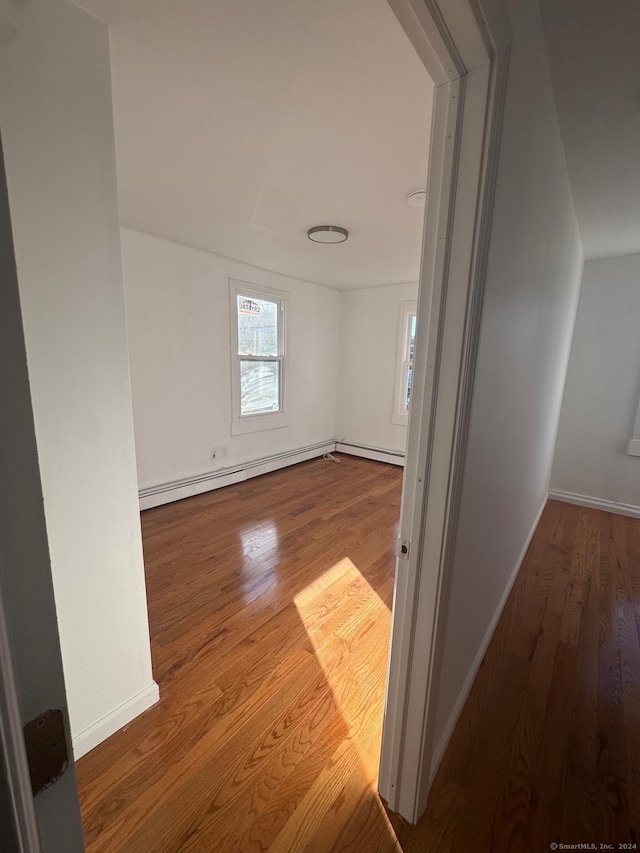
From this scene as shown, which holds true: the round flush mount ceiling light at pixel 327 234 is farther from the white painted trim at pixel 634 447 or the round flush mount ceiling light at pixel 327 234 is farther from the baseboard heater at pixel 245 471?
the white painted trim at pixel 634 447

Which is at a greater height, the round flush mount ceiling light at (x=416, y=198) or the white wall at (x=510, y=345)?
the round flush mount ceiling light at (x=416, y=198)

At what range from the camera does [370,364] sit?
4.82 meters

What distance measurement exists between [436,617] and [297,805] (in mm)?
798

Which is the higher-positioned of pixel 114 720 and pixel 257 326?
pixel 257 326

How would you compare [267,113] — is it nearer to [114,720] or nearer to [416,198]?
[416,198]

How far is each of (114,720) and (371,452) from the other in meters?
3.92

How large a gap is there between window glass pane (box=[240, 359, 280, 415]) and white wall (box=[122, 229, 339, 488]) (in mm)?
230

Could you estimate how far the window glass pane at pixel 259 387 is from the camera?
3.90 metres

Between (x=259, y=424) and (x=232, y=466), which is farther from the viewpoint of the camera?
(x=259, y=424)

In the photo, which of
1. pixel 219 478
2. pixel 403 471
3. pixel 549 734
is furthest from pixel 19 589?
pixel 219 478

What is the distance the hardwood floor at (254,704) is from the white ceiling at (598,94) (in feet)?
7.61

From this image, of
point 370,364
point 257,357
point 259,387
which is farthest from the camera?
point 370,364

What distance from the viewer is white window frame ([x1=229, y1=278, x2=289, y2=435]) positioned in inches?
142

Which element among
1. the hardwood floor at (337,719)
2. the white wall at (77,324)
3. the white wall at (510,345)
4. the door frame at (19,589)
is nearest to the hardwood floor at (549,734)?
the hardwood floor at (337,719)
